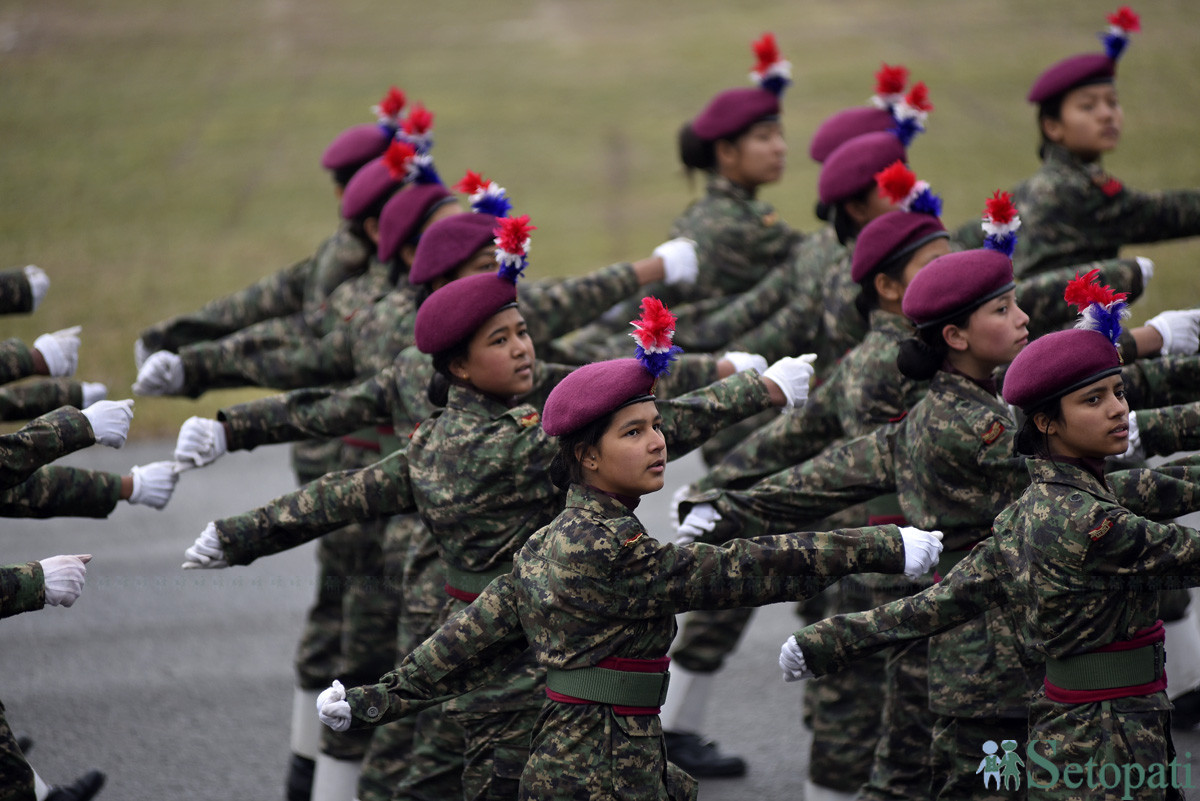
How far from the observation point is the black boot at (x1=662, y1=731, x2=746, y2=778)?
5.56m

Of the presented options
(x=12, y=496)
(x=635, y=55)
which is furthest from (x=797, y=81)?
(x=12, y=496)

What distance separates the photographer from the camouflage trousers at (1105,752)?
130 inches


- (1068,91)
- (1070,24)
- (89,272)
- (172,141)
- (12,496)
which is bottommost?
(12,496)

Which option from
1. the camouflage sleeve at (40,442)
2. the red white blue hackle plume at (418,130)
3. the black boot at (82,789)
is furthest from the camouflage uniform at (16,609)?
the red white blue hackle plume at (418,130)

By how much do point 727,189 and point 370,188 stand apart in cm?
169

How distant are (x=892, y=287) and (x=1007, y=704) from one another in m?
1.41

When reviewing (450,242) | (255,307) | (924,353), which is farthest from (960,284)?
(255,307)

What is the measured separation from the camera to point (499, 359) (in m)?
4.24

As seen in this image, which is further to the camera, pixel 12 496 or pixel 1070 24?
pixel 1070 24

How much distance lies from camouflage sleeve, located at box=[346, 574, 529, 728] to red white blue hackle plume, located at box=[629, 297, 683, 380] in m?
0.67

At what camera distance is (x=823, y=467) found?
438 cm

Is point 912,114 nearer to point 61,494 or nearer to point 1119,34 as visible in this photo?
point 1119,34

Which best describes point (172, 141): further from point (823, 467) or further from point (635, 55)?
point (823, 467)

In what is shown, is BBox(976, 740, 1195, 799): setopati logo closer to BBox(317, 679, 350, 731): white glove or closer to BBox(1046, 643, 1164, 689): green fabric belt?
BBox(1046, 643, 1164, 689): green fabric belt
